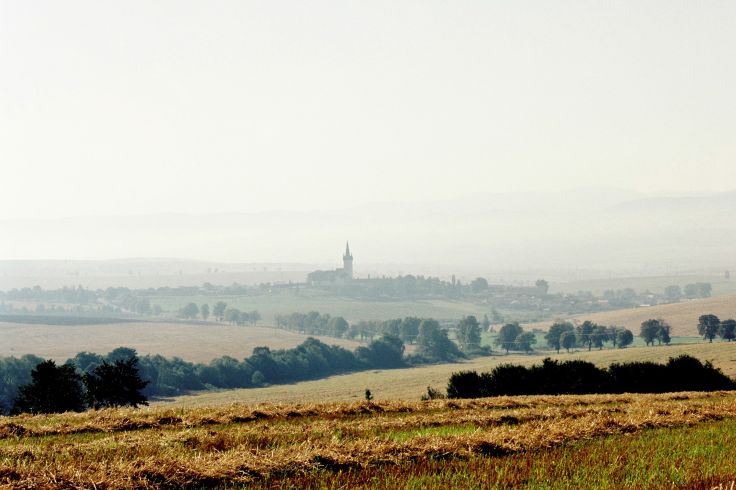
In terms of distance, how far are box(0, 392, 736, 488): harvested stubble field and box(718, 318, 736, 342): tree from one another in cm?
16270

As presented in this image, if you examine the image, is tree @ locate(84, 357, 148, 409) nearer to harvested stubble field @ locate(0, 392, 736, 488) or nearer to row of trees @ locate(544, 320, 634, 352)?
harvested stubble field @ locate(0, 392, 736, 488)

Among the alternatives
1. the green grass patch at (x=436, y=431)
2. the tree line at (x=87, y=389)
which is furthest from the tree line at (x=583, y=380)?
the green grass patch at (x=436, y=431)

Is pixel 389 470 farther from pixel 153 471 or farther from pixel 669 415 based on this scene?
pixel 669 415

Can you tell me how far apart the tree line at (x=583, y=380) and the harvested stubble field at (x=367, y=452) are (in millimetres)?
33350

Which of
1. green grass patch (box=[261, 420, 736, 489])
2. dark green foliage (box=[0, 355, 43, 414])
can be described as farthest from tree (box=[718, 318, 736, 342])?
green grass patch (box=[261, 420, 736, 489])

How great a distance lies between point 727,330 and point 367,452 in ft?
578

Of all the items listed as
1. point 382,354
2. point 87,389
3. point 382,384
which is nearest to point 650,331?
point 382,354

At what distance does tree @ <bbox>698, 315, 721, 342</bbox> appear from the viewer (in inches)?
6860

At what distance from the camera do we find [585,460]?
555 inches

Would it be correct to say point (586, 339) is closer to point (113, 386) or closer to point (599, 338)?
point (599, 338)

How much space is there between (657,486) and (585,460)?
2088 millimetres

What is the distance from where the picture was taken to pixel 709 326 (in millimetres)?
176375

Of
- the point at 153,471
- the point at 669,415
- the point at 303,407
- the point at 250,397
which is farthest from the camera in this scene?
the point at 250,397

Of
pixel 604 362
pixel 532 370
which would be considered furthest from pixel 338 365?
pixel 532 370
